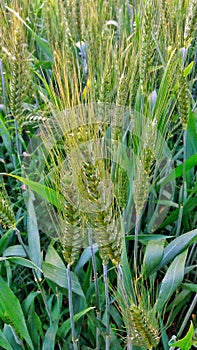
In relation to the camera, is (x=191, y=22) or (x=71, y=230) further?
(x=191, y=22)

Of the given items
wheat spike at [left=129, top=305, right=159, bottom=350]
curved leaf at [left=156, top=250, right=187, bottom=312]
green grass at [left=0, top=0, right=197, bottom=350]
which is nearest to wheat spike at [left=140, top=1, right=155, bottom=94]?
green grass at [left=0, top=0, right=197, bottom=350]

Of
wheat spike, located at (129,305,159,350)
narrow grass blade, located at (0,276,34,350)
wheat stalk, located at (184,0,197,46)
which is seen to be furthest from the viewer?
wheat stalk, located at (184,0,197,46)

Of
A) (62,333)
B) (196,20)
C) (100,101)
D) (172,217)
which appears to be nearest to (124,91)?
(100,101)

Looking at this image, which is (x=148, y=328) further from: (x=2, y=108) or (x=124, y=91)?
(x=2, y=108)

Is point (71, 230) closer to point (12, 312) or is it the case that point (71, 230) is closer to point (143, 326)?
point (143, 326)

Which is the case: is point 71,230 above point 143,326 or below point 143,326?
above

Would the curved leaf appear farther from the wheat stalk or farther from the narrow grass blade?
the wheat stalk

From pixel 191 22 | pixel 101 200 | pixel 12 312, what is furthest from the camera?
pixel 191 22

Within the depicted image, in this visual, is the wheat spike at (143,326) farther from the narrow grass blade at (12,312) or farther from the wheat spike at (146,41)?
the wheat spike at (146,41)

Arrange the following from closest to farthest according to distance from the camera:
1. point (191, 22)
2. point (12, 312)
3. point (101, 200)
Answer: point (101, 200), point (12, 312), point (191, 22)

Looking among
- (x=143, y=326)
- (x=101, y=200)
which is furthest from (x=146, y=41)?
(x=143, y=326)

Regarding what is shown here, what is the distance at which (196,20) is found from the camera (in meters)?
1.07

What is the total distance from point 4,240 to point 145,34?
60 centimetres

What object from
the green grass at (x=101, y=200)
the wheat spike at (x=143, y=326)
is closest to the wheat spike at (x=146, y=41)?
the green grass at (x=101, y=200)
